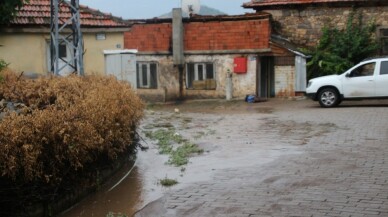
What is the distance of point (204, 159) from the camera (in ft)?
35.4

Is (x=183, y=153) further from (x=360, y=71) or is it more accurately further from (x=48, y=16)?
(x=360, y=71)

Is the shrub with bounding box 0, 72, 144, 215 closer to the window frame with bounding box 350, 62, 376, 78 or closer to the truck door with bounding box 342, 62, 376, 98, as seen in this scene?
the truck door with bounding box 342, 62, 376, 98

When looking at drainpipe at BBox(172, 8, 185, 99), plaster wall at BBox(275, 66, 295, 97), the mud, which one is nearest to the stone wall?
plaster wall at BBox(275, 66, 295, 97)

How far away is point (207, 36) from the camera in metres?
25.9

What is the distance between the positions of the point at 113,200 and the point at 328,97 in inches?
538

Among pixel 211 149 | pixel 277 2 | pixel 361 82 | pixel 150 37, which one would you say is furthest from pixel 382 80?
pixel 150 37

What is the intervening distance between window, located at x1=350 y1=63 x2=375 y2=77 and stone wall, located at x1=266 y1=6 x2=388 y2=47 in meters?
6.15

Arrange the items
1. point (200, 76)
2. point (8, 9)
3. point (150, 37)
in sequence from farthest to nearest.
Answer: point (150, 37) < point (200, 76) < point (8, 9)

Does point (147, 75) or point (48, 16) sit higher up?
point (48, 16)

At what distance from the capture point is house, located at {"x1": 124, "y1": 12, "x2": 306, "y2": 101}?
24848 millimetres

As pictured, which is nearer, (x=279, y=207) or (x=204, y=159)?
(x=279, y=207)

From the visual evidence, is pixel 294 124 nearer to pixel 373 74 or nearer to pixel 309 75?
pixel 373 74

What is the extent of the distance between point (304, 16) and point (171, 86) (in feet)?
24.1

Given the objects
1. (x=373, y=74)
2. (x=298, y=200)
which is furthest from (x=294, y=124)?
(x=298, y=200)
